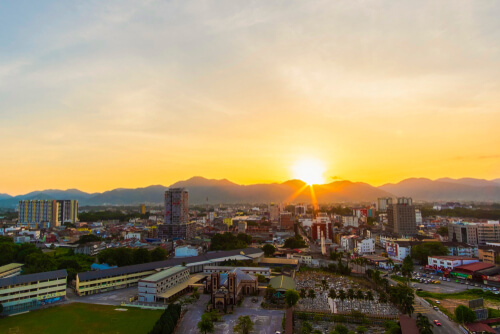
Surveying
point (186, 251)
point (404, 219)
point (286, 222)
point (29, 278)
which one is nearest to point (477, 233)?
point (404, 219)

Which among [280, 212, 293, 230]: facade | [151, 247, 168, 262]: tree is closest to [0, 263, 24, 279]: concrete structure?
[151, 247, 168, 262]: tree

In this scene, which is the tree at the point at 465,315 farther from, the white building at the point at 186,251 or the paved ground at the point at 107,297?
the white building at the point at 186,251

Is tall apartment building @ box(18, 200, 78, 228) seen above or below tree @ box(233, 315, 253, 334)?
above

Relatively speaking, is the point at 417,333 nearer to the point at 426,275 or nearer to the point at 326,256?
the point at 426,275

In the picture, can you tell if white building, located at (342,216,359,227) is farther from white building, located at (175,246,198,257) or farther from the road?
the road

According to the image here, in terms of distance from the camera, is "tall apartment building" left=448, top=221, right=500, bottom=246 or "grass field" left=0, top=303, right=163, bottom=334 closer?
"grass field" left=0, top=303, right=163, bottom=334
